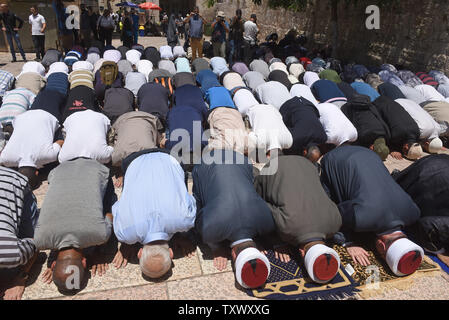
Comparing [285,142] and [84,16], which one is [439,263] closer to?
[285,142]

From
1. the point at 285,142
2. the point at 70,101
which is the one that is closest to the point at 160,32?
the point at 70,101

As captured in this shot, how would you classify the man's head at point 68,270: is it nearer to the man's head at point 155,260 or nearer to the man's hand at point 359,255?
the man's head at point 155,260

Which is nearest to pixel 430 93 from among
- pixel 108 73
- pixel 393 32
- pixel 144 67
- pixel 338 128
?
pixel 338 128

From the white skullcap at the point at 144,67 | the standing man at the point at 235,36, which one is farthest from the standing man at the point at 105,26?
the standing man at the point at 235,36

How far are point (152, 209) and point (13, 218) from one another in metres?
1.08

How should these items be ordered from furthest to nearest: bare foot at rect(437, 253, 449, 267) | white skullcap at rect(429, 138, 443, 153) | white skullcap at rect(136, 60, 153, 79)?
1. white skullcap at rect(136, 60, 153, 79)
2. white skullcap at rect(429, 138, 443, 153)
3. bare foot at rect(437, 253, 449, 267)

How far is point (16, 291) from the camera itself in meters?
2.37

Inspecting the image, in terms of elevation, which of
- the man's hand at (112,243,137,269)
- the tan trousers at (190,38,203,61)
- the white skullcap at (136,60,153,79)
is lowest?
the man's hand at (112,243,137,269)

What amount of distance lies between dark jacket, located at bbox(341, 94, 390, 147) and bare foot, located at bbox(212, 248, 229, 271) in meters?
2.93

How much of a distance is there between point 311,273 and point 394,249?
2.46 feet

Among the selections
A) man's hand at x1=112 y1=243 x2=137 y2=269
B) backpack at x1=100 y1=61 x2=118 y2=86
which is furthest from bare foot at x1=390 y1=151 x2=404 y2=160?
backpack at x1=100 y1=61 x2=118 y2=86

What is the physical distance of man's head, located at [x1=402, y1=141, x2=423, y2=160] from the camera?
15.0ft

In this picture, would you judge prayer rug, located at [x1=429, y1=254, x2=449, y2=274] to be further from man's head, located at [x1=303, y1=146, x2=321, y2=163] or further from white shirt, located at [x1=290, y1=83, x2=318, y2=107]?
white shirt, located at [x1=290, y1=83, x2=318, y2=107]
